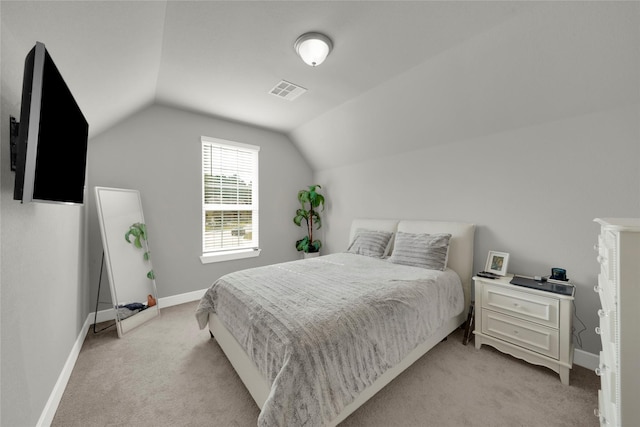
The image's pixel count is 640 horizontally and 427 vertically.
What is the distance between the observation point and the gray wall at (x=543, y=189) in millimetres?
1892

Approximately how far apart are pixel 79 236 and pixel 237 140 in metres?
2.28

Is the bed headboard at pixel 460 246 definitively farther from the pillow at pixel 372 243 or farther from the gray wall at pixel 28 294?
the gray wall at pixel 28 294

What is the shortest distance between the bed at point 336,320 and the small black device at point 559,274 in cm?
65

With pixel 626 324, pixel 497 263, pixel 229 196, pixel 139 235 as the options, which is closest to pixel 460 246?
pixel 497 263

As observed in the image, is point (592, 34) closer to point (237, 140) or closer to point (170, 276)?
point (237, 140)

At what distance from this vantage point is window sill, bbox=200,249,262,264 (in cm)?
357

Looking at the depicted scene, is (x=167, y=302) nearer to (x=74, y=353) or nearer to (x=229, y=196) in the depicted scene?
(x=74, y=353)

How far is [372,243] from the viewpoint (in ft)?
10.6

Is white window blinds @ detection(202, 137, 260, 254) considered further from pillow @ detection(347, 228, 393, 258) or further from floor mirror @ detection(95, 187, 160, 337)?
pillow @ detection(347, 228, 393, 258)

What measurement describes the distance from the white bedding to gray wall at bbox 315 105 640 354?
2.56 ft

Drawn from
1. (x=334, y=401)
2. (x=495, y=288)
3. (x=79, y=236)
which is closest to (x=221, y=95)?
(x=79, y=236)

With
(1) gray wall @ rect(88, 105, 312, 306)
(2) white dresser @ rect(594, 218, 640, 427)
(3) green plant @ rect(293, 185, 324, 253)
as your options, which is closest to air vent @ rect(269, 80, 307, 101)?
(1) gray wall @ rect(88, 105, 312, 306)

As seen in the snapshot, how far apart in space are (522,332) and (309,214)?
338 cm

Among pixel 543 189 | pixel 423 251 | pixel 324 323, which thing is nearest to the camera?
pixel 324 323
